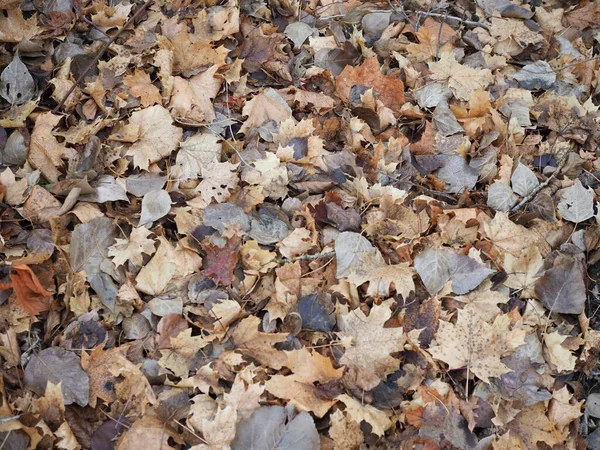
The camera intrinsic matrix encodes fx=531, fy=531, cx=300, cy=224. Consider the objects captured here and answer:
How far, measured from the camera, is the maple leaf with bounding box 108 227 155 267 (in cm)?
204

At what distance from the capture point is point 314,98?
2.57m

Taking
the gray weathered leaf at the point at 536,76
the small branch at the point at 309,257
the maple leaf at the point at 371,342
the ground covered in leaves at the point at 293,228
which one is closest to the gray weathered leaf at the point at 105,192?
the ground covered in leaves at the point at 293,228

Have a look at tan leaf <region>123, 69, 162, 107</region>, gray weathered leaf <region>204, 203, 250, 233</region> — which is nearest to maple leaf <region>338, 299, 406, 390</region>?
gray weathered leaf <region>204, 203, 250, 233</region>

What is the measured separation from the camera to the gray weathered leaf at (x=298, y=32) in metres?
2.73

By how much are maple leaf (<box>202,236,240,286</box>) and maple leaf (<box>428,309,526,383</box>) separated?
0.79 metres

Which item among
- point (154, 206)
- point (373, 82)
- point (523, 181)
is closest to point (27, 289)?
point (154, 206)

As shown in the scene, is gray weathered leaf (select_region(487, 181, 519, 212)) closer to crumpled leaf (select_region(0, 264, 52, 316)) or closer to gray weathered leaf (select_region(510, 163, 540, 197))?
gray weathered leaf (select_region(510, 163, 540, 197))

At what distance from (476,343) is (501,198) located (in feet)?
2.36

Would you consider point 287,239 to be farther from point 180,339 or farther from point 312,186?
point 180,339

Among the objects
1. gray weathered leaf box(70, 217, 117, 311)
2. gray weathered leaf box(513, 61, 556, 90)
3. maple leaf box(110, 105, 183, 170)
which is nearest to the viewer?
gray weathered leaf box(70, 217, 117, 311)

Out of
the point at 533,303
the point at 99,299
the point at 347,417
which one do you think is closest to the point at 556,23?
the point at 533,303

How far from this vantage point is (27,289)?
190 cm

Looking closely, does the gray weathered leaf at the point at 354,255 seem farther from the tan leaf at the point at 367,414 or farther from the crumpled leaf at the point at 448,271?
the tan leaf at the point at 367,414

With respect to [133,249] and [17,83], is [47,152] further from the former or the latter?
[133,249]
